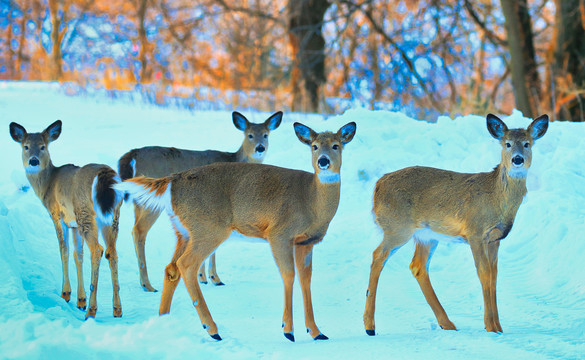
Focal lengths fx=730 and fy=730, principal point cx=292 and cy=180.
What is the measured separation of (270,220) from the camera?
664cm

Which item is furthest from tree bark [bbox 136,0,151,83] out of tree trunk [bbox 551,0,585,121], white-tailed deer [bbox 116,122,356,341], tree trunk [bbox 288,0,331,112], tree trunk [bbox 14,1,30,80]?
white-tailed deer [bbox 116,122,356,341]

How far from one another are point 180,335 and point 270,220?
1.38 meters

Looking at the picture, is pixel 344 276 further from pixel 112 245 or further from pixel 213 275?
pixel 112 245

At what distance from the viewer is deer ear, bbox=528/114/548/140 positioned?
275 inches

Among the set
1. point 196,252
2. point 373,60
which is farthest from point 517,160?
point 373,60

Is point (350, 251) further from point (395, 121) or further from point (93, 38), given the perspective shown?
point (93, 38)

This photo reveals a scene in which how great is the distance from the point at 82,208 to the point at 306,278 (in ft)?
7.84

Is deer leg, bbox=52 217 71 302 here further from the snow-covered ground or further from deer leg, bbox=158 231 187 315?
deer leg, bbox=158 231 187 315

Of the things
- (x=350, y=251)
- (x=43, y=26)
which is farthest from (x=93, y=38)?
(x=350, y=251)

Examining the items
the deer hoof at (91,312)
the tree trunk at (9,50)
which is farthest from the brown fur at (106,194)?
the tree trunk at (9,50)

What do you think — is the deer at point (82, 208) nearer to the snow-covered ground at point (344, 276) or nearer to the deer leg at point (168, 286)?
the snow-covered ground at point (344, 276)

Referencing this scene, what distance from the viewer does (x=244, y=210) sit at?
6688 millimetres

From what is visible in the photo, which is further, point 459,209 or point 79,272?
point 79,272

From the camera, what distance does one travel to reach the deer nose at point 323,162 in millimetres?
6641
